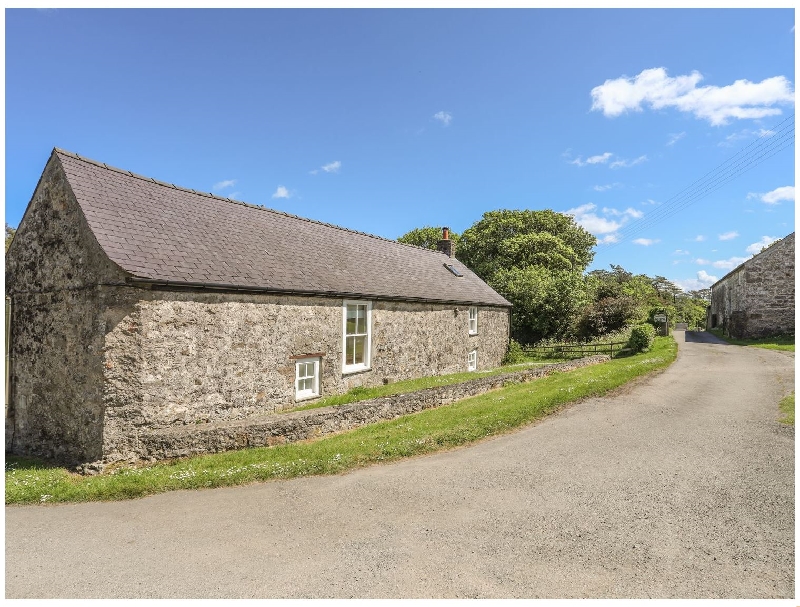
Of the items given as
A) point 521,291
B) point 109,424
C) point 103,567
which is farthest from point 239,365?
point 521,291

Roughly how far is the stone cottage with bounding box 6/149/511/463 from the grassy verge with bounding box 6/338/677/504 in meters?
1.17

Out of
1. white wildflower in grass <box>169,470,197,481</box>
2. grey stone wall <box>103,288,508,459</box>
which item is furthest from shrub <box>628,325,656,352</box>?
white wildflower in grass <box>169,470,197,481</box>

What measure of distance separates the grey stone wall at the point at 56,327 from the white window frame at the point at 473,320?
52.5 ft

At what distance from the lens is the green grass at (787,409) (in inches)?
372

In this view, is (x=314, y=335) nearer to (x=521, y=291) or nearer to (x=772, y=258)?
(x=521, y=291)

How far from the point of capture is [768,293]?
26.5 m

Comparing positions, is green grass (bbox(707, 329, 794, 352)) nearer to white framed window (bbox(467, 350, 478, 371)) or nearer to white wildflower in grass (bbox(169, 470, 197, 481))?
white framed window (bbox(467, 350, 478, 371))

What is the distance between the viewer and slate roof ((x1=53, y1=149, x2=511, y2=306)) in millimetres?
10156

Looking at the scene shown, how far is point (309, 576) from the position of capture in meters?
4.54

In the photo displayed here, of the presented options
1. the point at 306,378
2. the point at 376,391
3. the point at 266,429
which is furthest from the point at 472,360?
the point at 266,429

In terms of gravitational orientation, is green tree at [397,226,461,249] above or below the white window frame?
above

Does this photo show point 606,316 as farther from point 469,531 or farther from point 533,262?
point 469,531

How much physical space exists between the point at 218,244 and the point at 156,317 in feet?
11.6

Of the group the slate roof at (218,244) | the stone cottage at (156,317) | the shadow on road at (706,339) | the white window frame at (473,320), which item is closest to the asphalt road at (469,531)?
the stone cottage at (156,317)
